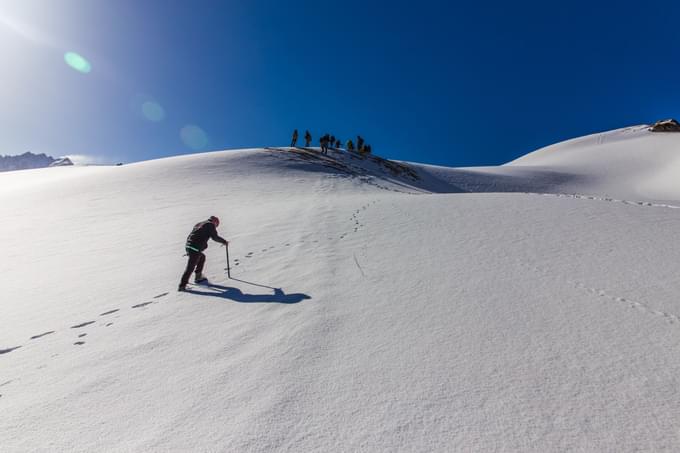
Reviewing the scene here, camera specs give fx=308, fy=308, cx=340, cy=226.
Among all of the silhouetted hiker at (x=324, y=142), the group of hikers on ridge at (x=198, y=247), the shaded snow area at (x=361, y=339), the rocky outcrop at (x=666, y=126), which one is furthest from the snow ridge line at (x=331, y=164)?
the rocky outcrop at (x=666, y=126)

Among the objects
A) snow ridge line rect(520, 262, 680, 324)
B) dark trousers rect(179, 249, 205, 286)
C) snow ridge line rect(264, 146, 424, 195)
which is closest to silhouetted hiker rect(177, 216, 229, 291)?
dark trousers rect(179, 249, 205, 286)

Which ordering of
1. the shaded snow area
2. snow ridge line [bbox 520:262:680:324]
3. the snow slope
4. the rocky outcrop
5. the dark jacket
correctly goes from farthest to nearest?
the rocky outcrop
the snow slope
the dark jacket
snow ridge line [bbox 520:262:680:324]
the shaded snow area

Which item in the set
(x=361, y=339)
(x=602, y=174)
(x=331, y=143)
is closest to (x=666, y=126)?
(x=602, y=174)

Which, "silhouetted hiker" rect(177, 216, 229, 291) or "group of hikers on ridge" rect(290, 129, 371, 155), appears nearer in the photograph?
"silhouetted hiker" rect(177, 216, 229, 291)

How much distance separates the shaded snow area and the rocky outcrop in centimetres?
9567

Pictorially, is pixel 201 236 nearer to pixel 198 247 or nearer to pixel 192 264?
pixel 198 247

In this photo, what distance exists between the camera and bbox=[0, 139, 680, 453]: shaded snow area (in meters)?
2.63

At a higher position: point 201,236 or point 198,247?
point 201,236

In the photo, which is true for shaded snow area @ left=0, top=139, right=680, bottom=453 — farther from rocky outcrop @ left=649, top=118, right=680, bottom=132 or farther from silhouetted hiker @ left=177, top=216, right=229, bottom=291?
rocky outcrop @ left=649, top=118, right=680, bottom=132

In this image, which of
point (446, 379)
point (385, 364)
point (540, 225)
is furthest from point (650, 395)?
point (540, 225)

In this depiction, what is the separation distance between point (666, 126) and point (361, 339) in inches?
4351

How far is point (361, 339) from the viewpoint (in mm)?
3992

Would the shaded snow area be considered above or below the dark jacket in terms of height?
below

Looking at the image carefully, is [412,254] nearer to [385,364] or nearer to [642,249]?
[385,364]
